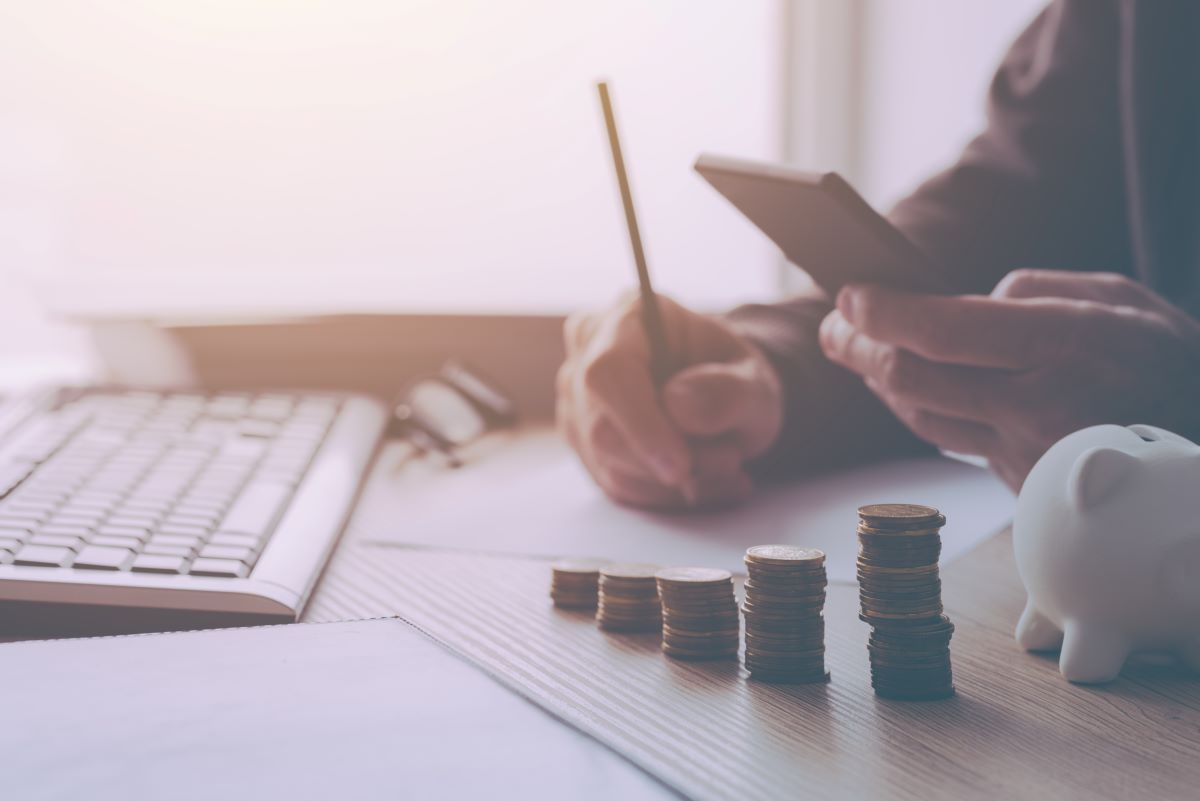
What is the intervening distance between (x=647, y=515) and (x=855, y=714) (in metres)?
0.40

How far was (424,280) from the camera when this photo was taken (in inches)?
54.0

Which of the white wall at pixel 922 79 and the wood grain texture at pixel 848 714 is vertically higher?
the white wall at pixel 922 79

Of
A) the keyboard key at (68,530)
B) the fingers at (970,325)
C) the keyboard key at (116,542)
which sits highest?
the fingers at (970,325)

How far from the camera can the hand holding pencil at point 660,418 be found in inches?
31.5

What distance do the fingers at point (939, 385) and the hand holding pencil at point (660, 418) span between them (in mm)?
149

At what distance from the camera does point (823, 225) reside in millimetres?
552

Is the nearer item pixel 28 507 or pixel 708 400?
pixel 28 507

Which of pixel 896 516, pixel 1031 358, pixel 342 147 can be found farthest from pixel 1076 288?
pixel 342 147

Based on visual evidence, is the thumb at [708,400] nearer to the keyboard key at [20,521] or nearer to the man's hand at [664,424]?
the man's hand at [664,424]

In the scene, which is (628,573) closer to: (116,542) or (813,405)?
(116,542)

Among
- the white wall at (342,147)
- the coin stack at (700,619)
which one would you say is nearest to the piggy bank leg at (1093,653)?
the coin stack at (700,619)

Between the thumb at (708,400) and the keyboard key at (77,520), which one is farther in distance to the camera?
the thumb at (708,400)

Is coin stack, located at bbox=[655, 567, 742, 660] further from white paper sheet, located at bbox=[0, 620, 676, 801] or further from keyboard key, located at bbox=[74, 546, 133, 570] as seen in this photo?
keyboard key, located at bbox=[74, 546, 133, 570]

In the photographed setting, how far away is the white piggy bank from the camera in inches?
16.3
